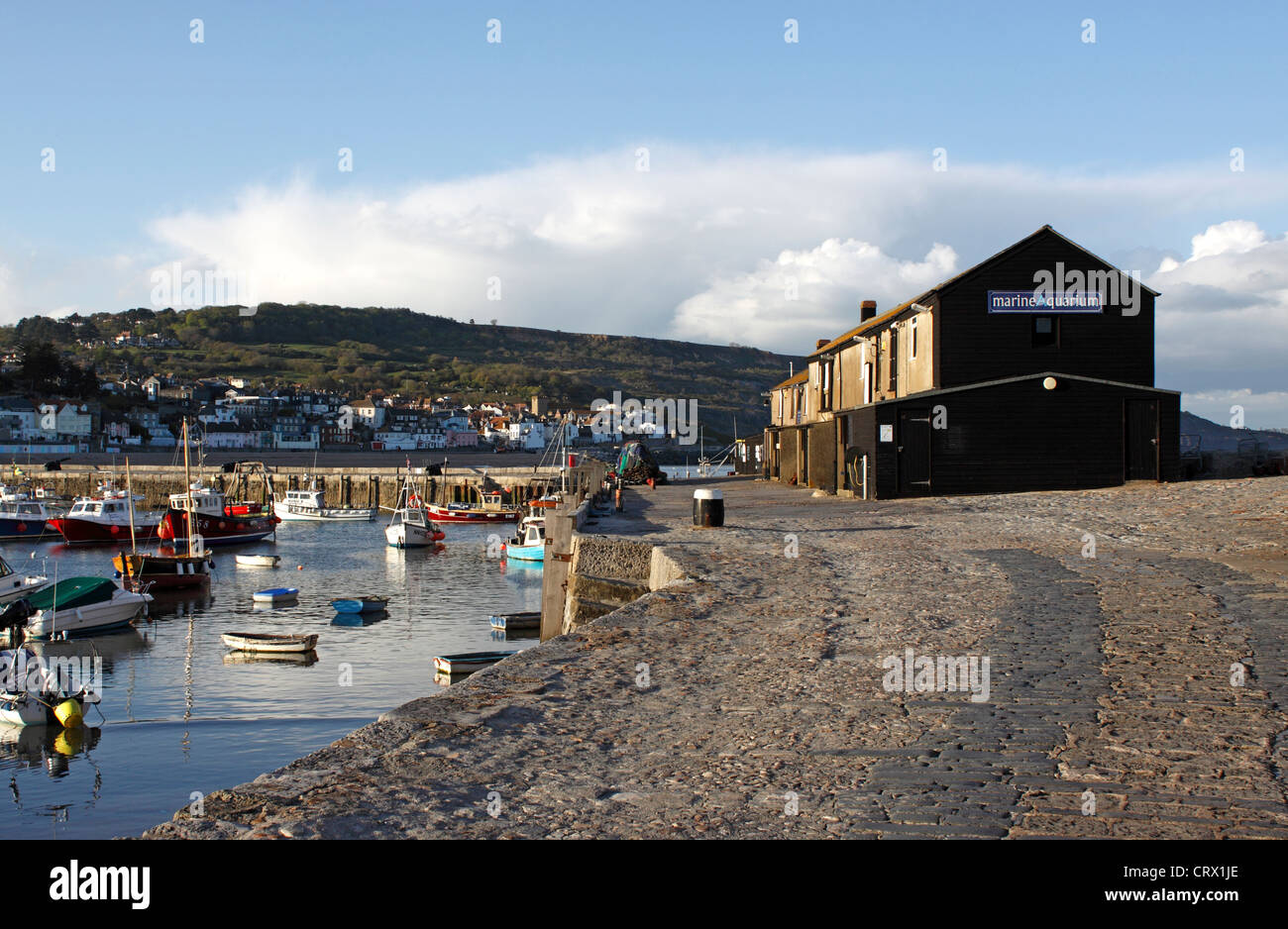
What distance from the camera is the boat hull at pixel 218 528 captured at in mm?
59188

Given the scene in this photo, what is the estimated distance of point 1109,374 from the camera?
36.1 m

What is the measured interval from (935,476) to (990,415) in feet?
8.57

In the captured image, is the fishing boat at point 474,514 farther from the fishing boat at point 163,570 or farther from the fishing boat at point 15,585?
the fishing boat at point 15,585

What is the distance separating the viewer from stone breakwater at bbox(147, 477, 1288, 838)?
5.32 m

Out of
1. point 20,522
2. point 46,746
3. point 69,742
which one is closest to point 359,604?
point 69,742

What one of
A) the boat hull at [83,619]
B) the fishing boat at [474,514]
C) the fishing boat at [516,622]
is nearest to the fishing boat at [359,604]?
the boat hull at [83,619]

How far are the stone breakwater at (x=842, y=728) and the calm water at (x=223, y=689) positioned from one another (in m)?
9.21

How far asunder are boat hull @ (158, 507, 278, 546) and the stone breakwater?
52802 millimetres

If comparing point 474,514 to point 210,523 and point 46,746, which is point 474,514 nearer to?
point 210,523

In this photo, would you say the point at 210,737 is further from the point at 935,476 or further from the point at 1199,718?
the point at 935,476

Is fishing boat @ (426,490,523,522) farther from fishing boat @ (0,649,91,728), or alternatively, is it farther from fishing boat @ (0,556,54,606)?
fishing boat @ (0,649,91,728)

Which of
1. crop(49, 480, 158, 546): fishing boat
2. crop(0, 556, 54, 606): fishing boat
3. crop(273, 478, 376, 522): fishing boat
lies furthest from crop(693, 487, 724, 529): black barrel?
crop(273, 478, 376, 522): fishing boat
